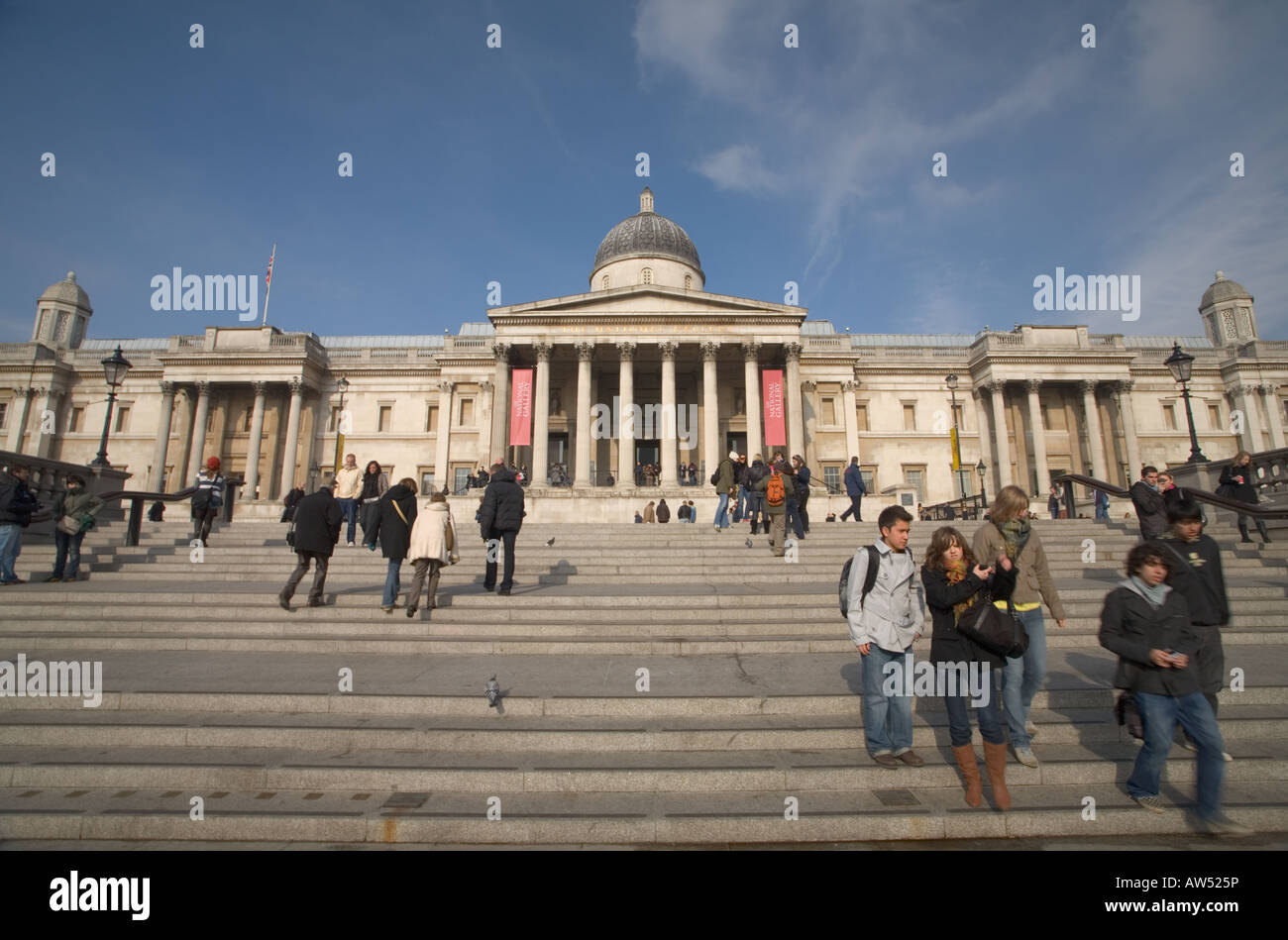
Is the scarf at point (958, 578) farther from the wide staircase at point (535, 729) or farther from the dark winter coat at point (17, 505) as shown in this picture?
the dark winter coat at point (17, 505)

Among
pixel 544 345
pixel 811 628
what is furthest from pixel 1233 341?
pixel 811 628

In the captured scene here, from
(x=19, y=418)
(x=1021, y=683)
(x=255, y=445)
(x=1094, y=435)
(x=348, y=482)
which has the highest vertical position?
(x=19, y=418)

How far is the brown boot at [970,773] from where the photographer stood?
4.09 m

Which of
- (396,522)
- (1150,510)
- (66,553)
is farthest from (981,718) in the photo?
(66,553)

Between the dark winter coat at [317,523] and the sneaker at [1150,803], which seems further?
the dark winter coat at [317,523]

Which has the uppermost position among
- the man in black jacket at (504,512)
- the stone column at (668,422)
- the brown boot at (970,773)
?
the stone column at (668,422)

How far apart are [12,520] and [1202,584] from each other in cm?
1556

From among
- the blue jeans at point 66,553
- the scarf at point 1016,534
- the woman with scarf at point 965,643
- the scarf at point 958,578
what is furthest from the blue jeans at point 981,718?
the blue jeans at point 66,553

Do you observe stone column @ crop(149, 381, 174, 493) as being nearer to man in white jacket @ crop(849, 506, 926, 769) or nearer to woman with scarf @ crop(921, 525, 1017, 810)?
man in white jacket @ crop(849, 506, 926, 769)

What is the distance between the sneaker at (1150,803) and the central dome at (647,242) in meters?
35.2

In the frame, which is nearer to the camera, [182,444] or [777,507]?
[777,507]

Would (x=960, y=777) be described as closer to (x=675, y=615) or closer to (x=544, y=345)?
(x=675, y=615)

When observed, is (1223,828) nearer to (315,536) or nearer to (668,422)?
(315,536)

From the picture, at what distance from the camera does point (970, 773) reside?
4125 millimetres
